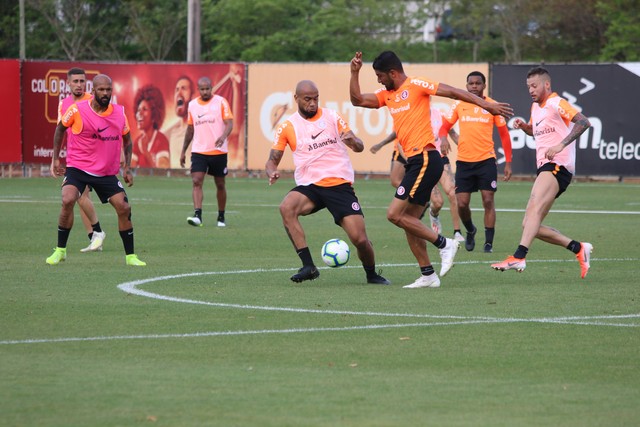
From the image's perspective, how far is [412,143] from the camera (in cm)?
1224

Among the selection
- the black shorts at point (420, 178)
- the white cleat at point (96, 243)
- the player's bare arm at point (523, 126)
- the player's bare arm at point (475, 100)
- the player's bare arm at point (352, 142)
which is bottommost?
the white cleat at point (96, 243)

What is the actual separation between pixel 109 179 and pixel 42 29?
47.1m

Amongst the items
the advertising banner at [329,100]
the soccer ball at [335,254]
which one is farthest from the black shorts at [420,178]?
the advertising banner at [329,100]

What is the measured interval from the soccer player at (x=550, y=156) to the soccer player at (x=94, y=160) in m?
4.47

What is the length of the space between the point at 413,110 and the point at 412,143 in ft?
1.05

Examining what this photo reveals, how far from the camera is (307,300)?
11.3 meters

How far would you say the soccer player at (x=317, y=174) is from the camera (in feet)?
41.3

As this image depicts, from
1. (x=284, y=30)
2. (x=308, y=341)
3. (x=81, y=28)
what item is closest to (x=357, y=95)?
(x=308, y=341)

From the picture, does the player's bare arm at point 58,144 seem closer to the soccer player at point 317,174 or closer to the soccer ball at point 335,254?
the soccer player at point 317,174

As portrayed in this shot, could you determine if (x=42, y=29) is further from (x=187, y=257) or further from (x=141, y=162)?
(x=187, y=257)

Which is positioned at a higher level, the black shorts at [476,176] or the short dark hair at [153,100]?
the short dark hair at [153,100]

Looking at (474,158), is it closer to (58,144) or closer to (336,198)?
(336,198)

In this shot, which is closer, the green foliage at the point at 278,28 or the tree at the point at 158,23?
the green foliage at the point at 278,28

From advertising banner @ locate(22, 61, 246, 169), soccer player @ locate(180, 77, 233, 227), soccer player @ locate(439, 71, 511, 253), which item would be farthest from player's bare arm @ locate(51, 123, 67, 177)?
advertising banner @ locate(22, 61, 246, 169)
